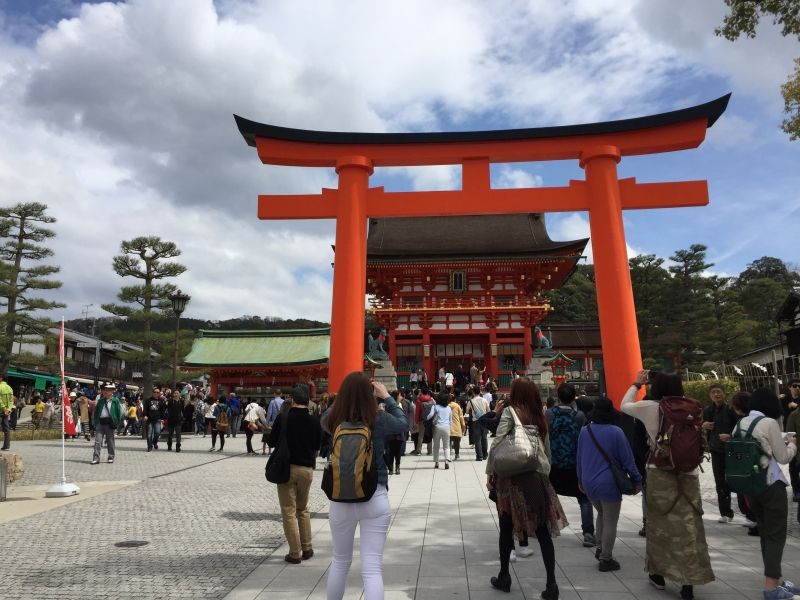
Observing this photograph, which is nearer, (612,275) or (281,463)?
Answer: (281,463)

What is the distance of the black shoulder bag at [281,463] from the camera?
16.2 ft

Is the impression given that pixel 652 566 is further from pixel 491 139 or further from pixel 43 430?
pixel 43 430

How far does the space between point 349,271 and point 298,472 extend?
18.4 ft

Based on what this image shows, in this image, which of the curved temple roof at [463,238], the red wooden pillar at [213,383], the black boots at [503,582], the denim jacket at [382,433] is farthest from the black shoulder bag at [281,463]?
the red wooden pillar at [213,383]

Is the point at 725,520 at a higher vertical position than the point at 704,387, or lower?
lower

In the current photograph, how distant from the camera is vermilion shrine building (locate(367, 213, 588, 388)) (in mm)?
25547

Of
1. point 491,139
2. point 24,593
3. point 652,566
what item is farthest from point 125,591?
point 491,139

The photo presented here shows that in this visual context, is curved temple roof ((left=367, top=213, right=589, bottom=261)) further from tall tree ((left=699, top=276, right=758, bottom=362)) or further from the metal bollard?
the metal bollard

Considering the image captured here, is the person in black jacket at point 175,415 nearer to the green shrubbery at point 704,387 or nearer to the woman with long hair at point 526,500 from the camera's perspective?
the woman with long hair at point 526,500

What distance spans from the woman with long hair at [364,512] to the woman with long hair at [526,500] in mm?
1078

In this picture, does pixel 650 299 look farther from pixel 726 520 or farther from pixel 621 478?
pixel 621 478

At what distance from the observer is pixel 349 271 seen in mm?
10266

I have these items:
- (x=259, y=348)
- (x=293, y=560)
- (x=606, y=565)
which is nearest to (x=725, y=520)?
(x=606, y=565)

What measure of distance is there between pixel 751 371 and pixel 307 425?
36.4ft
